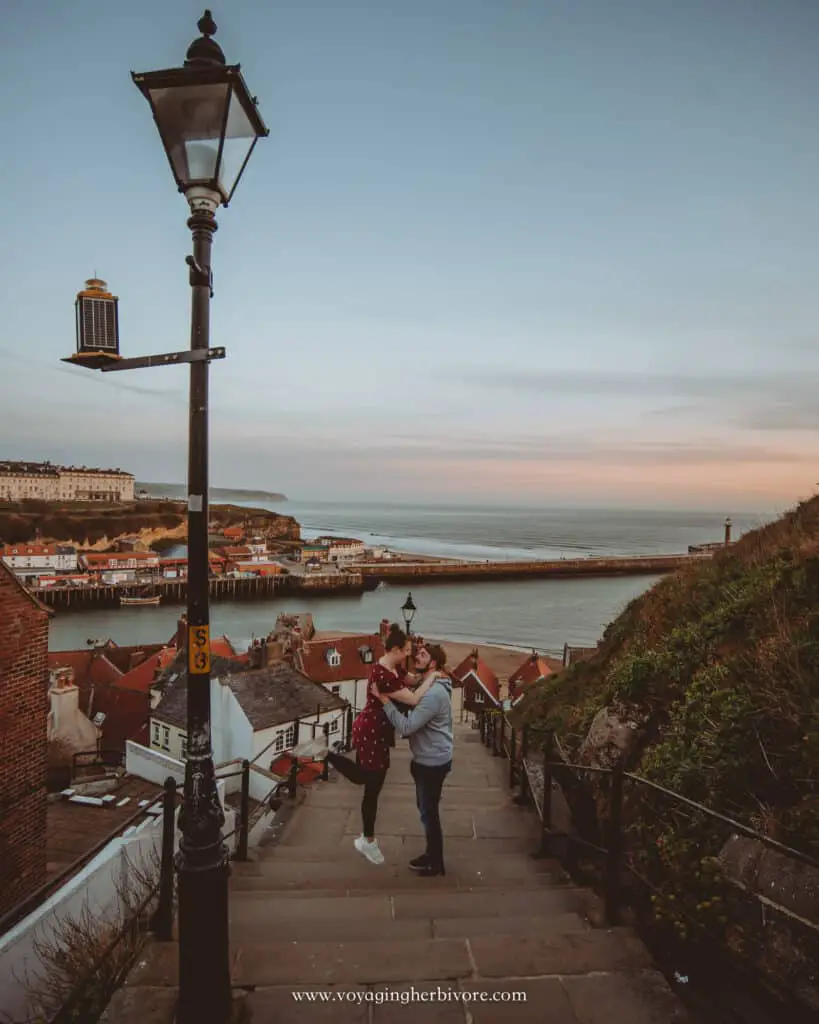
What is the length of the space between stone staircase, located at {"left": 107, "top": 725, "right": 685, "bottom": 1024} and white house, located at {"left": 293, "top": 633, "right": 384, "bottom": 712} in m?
24.0

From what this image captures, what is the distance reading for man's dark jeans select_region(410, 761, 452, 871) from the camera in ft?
15.1

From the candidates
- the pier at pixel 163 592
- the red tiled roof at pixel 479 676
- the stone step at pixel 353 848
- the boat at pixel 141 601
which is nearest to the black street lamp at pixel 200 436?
the stone step at pixel 353 848

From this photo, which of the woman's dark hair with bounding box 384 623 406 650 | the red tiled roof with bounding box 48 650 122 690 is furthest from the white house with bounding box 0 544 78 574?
the woman's dark hair with bounding box 384 623 406 650

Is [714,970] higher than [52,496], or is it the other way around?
[52,496]

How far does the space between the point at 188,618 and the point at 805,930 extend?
11.0 ft

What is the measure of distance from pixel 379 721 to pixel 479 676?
87.1 feet

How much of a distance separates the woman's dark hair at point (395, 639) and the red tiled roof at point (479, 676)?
2515cm

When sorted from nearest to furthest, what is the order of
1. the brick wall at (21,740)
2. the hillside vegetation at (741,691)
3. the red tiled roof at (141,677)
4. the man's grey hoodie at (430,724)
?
1. the hillside vegetation at (741,691)
2. the man's grey hoodie at (430,724)
3. the brick wall at (21,740)
4. the red tiled roof at (141,677)

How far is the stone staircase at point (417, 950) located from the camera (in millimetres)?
2908

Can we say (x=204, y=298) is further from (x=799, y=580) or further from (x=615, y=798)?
(x=799, y=580)

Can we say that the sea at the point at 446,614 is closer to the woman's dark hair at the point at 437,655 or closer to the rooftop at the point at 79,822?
the rooftop at the point at 79,822

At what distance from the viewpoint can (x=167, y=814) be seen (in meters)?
3.78

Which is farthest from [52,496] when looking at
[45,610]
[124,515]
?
[45,610]

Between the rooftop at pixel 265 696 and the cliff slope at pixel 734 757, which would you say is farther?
the rooftop at pixel 265 696
